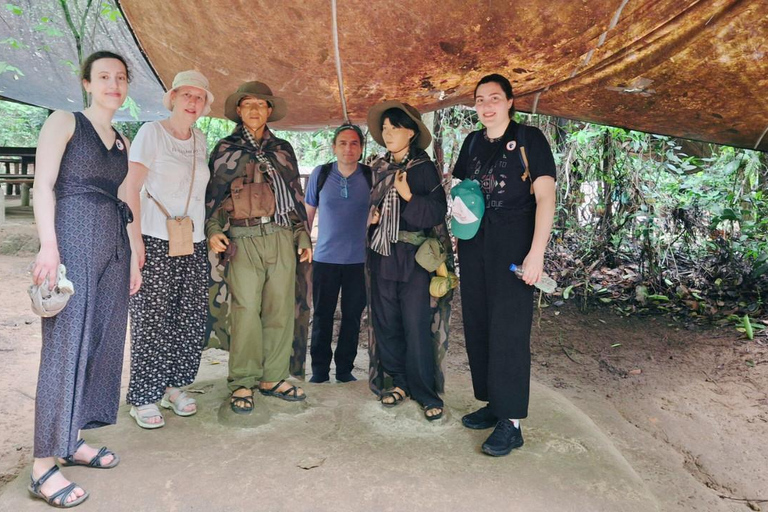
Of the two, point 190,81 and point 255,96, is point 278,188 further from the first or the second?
point 190,81

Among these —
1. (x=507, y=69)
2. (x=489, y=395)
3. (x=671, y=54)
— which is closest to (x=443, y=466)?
(x=489, y=395)

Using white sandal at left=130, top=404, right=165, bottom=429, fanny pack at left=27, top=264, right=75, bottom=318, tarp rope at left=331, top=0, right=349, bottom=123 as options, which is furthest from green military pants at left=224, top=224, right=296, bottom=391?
fanny pack at left=27, top=264, right=75, bottom=318

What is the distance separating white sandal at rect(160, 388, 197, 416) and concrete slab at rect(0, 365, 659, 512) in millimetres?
46

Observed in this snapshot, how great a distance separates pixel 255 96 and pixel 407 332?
4.46ft

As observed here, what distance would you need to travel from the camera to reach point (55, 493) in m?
2.12

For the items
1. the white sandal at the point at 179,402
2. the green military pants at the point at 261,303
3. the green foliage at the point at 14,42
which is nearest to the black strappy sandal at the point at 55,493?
the white sandal at the point at 179,402

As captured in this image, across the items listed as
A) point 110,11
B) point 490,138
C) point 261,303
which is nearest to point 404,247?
point 490,138

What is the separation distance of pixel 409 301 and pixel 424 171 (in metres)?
0.64

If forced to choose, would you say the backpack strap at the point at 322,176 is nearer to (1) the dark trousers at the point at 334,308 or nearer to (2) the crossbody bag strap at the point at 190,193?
(1) the dark trousers at the point at 334,308

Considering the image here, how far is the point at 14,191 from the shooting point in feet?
41.0

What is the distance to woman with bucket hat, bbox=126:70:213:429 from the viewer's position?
2682mm

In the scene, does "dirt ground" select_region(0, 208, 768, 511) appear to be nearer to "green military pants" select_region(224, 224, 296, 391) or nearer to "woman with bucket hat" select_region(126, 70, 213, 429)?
"woman with bucket hat" select_region(126, 70, 213, 429)

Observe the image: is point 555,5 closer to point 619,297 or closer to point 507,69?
point 507,69

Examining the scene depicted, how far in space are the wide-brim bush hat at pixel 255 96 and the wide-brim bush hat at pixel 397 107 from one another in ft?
1.48
